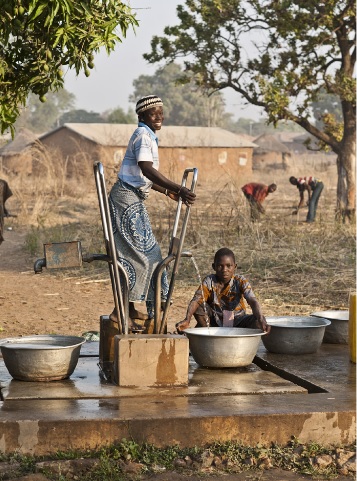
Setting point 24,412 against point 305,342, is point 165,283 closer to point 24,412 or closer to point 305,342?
point 305,342

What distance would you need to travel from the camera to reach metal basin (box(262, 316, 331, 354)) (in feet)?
17.7

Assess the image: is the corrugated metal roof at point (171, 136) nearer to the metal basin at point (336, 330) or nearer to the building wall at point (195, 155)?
the building wall at point (195, 155)

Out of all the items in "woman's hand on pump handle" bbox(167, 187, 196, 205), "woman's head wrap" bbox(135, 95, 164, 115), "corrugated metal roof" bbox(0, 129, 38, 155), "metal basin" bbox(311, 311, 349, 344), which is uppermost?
"corrugated metal roof" bbox(0, 129, 38, 155)

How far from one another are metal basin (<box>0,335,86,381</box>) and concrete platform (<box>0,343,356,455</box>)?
58 mm

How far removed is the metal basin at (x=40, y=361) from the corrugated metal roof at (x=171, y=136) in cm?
2229

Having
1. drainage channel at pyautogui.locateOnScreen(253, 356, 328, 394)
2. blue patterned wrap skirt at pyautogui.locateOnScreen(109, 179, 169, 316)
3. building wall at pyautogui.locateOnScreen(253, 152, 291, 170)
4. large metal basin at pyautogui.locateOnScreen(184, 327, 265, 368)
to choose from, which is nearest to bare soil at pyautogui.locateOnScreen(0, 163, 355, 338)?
drainage channel at pyautogui.locateOnScreen(253, 356, 328, 394)

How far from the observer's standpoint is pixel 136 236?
509 cm

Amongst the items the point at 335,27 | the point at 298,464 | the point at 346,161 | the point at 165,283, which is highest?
the point at 335,27

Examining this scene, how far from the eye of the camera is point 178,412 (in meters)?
4.04

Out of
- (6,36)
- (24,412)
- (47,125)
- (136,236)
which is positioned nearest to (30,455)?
(24,412)

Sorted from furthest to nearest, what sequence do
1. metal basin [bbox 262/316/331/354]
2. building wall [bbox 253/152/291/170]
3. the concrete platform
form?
building wall [bbox 253/152/291/170], metal basin [bbox 262/316/331/354], the concrete platform

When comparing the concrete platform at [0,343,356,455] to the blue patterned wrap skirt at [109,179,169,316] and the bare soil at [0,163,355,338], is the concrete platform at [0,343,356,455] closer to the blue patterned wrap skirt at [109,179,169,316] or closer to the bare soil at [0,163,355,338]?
the blue patterned wrap skirt at [109,179,169,316]

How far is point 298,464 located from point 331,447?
0.30 meters

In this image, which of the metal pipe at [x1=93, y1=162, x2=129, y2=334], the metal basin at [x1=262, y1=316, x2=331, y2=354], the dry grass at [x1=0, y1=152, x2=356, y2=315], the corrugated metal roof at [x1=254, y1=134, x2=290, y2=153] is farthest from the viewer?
the corrugated metal roof at [x1=254, y1=134, x2=290, y2=153]
